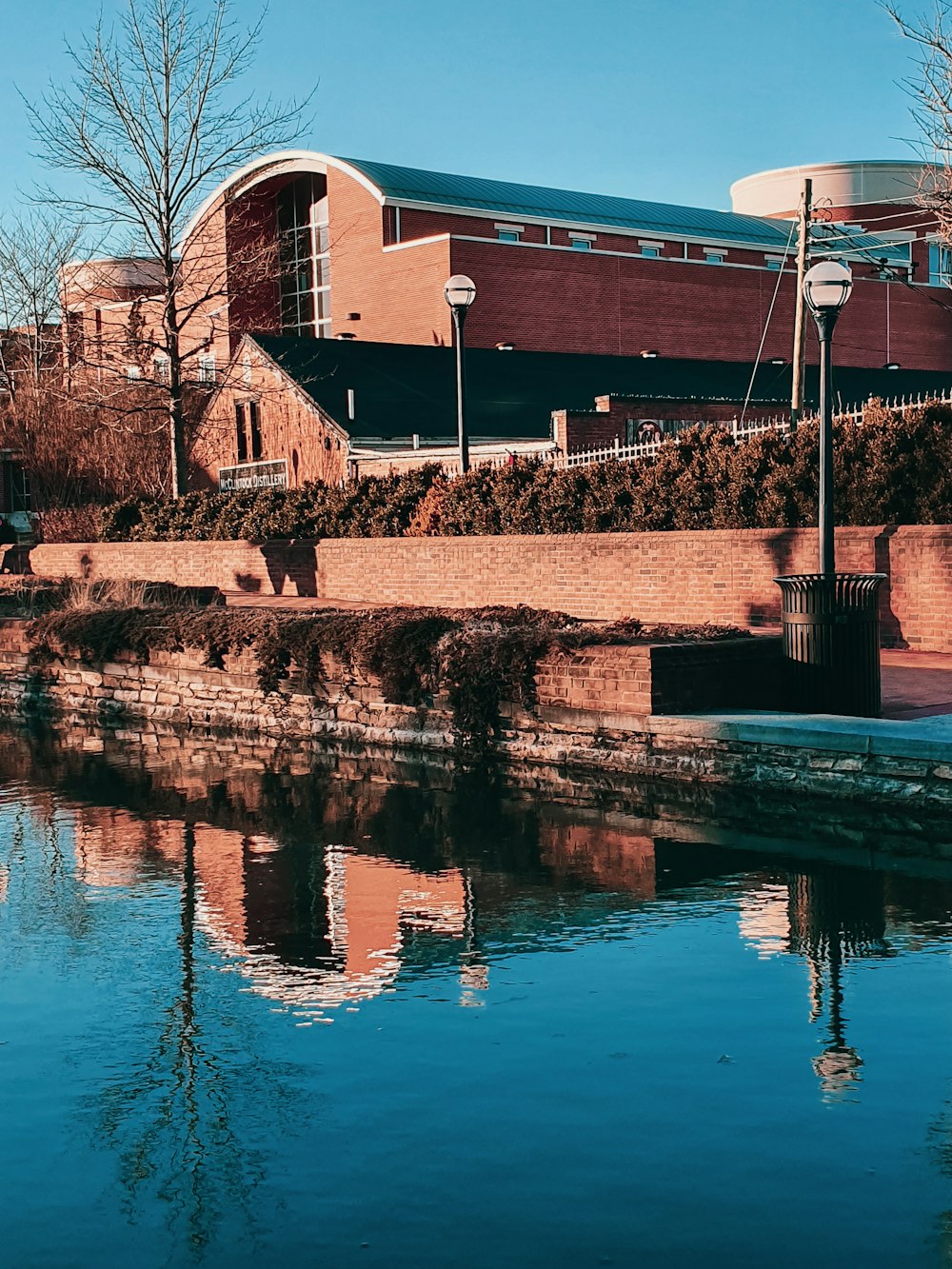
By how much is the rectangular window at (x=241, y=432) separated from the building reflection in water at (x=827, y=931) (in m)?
33.6

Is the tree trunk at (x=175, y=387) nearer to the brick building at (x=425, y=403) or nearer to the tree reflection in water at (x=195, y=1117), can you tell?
the brick building at (x=425, y=403)

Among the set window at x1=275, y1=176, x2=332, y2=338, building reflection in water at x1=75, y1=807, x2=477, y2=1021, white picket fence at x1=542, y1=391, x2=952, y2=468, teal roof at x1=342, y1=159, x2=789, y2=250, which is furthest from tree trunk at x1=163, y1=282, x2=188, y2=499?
window at x1=275, y1=176, x2=332, y2=338

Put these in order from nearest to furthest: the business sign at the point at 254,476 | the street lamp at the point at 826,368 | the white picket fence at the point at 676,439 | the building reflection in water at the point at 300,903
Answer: the building reflection in water at the point at 300,903 < the street lamp at the point at 826,368 < the white picket fence at the point at 676,439 < the business sign at the point at 254,476

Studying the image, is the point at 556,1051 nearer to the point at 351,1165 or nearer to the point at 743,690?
the point at 351,1165

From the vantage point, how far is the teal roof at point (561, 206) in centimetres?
5134

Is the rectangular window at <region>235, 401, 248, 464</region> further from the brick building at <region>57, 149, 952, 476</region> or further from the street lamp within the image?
the street lamp

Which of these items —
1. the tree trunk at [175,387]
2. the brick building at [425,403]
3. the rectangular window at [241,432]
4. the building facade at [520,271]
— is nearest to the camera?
the tree trunk at [175,387]

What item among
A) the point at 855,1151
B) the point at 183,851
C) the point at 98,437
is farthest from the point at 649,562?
the point at 98,437

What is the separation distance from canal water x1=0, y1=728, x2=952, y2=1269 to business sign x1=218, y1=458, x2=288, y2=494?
2805 centimetres

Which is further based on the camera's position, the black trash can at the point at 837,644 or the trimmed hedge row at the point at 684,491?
the trimmed hedge row at the point at 684,491

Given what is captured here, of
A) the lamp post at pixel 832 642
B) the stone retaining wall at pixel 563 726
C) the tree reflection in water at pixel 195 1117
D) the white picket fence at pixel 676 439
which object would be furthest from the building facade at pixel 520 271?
the tree reflection in water at pixel 195 1117

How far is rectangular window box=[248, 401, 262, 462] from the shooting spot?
132 feet

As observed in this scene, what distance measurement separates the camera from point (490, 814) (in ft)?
36.9

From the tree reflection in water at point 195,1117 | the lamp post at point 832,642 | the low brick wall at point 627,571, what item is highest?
the low brick wall at point 627,571
